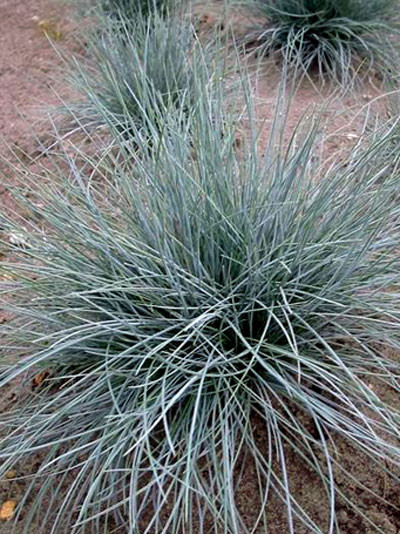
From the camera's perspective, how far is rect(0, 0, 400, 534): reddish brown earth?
1699 mm

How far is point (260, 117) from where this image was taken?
10.6 feet

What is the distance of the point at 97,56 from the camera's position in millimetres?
3363

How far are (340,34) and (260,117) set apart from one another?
2.65 ft

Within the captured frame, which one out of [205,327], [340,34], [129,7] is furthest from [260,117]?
[205,327]

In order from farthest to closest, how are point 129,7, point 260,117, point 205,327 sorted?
1. point 129,7
2. point 260,117
3. point 205,327

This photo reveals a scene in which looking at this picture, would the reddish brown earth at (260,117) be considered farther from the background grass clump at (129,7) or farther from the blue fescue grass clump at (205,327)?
the background grass clump at (129,7)

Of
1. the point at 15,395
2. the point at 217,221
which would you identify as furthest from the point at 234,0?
the point at 15,395

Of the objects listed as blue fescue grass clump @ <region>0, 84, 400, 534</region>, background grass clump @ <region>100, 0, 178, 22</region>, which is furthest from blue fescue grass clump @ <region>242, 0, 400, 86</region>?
blue fescue grass clump @ <region>0, 84, 400, 534</region>

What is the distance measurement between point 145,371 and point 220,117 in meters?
0.81

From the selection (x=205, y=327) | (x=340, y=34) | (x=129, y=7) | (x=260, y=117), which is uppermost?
(x=129, y=7)

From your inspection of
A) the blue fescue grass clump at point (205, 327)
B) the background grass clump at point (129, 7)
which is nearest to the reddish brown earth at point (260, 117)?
the blue fescue grass clump at point (205, 327)

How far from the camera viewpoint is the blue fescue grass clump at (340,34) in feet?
11.6

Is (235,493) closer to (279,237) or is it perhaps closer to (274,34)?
(279,237)

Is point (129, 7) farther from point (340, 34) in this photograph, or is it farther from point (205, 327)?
point (205, 327)
